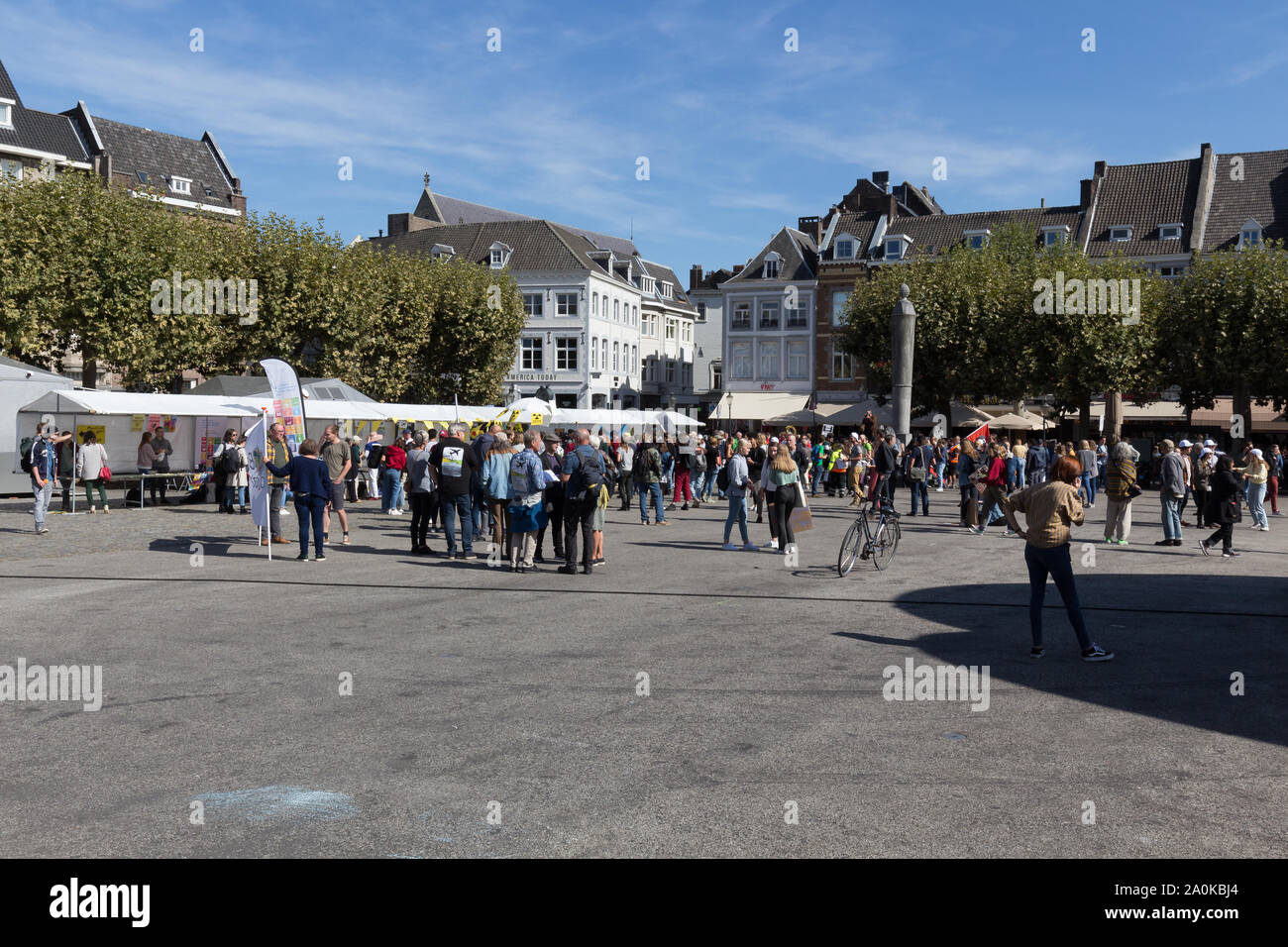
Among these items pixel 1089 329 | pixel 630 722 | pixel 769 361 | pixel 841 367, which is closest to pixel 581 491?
pixel 630 722

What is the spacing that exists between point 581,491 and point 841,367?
50.6 metres

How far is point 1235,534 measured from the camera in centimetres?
2034

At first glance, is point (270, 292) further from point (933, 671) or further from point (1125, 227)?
point (1125, 227)

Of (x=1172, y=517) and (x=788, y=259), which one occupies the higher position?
(x=788, y=259)

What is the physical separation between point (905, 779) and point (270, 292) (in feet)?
126

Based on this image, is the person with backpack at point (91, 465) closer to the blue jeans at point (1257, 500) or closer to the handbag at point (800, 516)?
the handbag at point (800, 516)

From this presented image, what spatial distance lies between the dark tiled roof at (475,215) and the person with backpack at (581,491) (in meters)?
61.1

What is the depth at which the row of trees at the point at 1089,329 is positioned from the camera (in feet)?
131

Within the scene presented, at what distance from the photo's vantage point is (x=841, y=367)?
62531 millimetres

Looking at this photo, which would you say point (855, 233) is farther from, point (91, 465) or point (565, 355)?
point (91, 465)

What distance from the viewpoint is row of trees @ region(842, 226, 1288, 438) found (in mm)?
40000

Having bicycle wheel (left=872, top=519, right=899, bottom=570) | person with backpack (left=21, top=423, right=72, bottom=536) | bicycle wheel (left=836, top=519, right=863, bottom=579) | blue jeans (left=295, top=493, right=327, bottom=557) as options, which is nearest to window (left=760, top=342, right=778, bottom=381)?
person with backpack (left=21, top=423, right=72, bottom=536)

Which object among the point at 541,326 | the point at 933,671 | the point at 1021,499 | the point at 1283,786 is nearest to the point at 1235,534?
the point at 1021,499

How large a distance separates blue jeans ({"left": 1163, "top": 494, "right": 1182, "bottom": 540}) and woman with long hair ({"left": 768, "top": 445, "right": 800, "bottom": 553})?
265 inches
